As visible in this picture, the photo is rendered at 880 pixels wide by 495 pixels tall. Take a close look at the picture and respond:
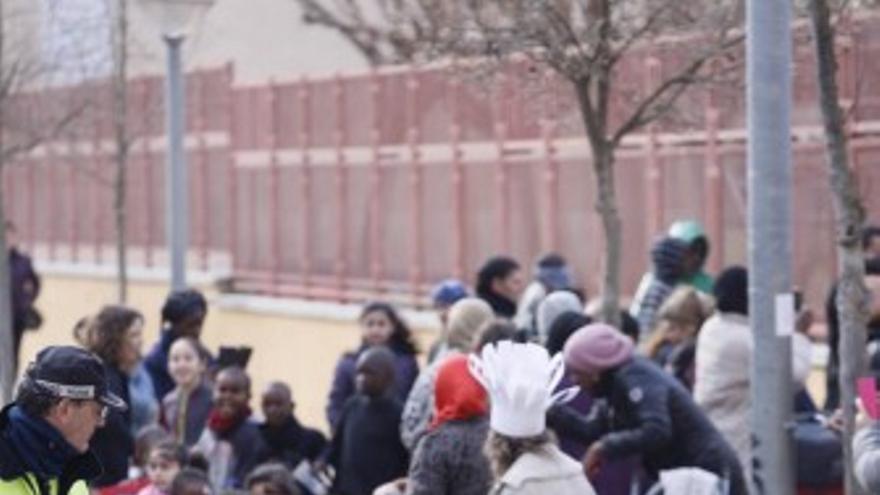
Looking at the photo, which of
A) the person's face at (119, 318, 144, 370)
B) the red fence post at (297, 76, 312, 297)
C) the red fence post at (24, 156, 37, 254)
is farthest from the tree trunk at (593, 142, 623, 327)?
the red fence post at (24, 156, 37, 254)

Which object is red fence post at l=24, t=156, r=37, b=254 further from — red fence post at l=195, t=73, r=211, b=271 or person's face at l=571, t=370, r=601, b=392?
person's face at l=571, t=370, r=601, b=392

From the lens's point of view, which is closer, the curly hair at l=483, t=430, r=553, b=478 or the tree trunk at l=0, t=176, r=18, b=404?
the curly hair at l=483, t=430, r=553, b=478

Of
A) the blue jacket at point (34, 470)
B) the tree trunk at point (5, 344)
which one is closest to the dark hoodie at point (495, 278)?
the tree trunk at point (5, 344)

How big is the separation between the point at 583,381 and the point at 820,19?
181cm

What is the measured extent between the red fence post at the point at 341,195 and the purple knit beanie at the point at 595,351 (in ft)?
38.1

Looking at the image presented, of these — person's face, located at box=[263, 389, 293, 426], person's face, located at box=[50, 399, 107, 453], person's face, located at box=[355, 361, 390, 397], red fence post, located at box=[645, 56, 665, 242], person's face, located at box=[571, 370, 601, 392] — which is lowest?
person's face, located at box=[263, 389, 293, 426]

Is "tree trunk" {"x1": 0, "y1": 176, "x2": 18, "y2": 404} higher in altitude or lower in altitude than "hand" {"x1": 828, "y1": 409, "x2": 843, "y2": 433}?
higher

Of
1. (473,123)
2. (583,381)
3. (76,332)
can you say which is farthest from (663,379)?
(473,123)

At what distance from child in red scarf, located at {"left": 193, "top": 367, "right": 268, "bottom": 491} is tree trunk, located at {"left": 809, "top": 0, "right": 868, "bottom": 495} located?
342cm

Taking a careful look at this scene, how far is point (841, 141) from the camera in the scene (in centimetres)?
1048

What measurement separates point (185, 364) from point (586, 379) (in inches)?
124

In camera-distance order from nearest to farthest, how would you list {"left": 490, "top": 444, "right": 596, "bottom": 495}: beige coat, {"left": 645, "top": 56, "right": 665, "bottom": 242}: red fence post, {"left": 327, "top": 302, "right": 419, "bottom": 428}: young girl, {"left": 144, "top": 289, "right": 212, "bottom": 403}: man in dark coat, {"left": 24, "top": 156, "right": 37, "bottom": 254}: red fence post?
{"left": 490, "top": 444, "right": 596, "bottom": 495}: beige coat → {"left": 144, "top": 289, "right": 212, "bottom": 403}: man in dark coat → {"left": 327, "top": 302, "right": 419, "bottom": 428}: young girl → {"left": 645, "top": 56, "right": 665, "bottom": 242}: red fence post → {"left": 24, "top": 156, "right": 37, "bottom": 254}: red fence post

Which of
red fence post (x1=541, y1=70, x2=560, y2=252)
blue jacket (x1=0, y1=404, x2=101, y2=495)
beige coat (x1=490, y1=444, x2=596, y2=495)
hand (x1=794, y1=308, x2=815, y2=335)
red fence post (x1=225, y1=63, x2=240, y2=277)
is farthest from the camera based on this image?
red fence post (x1=225, y1=63, x2=240, y2=277)

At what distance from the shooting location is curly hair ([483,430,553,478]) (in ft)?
28.9
